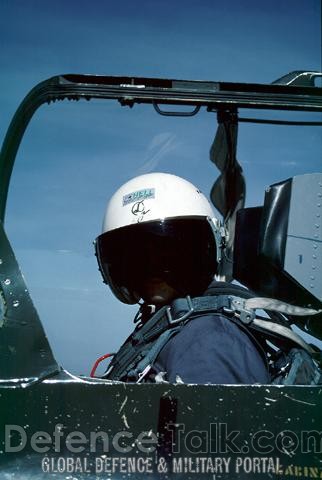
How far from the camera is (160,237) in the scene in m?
2.21

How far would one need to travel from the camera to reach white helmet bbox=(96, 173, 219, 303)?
2213mm

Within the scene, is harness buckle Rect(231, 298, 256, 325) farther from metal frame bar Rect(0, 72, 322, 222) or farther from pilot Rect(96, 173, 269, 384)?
metal frame bar Rect(0, 72, 322, 222)

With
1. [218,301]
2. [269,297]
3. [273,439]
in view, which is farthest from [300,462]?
[269,297]

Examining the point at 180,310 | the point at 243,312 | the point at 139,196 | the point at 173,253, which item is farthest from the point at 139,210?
the point at 243,312

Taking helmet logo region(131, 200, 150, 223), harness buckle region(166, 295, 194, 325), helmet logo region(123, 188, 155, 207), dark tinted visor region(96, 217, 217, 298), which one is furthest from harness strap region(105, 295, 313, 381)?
helmet logo region(123, 188, 155, 207)

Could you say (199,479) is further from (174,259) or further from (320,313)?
(174,259)

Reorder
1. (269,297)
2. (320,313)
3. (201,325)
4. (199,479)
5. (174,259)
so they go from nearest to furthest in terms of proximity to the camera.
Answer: (199,479)
(201,325)
(320,313)
(269,297)
(174,259)

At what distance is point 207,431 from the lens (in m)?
1.27

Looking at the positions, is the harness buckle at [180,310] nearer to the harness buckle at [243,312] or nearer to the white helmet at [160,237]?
the harness buckle at [243,312]

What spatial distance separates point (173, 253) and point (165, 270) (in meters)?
0.08

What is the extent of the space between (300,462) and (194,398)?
0.29 metres

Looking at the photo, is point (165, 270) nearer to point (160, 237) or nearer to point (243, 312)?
point (160, 237)

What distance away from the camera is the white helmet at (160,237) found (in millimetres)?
2213

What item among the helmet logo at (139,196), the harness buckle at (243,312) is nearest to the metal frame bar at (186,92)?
the harness buckle at (243,312)
